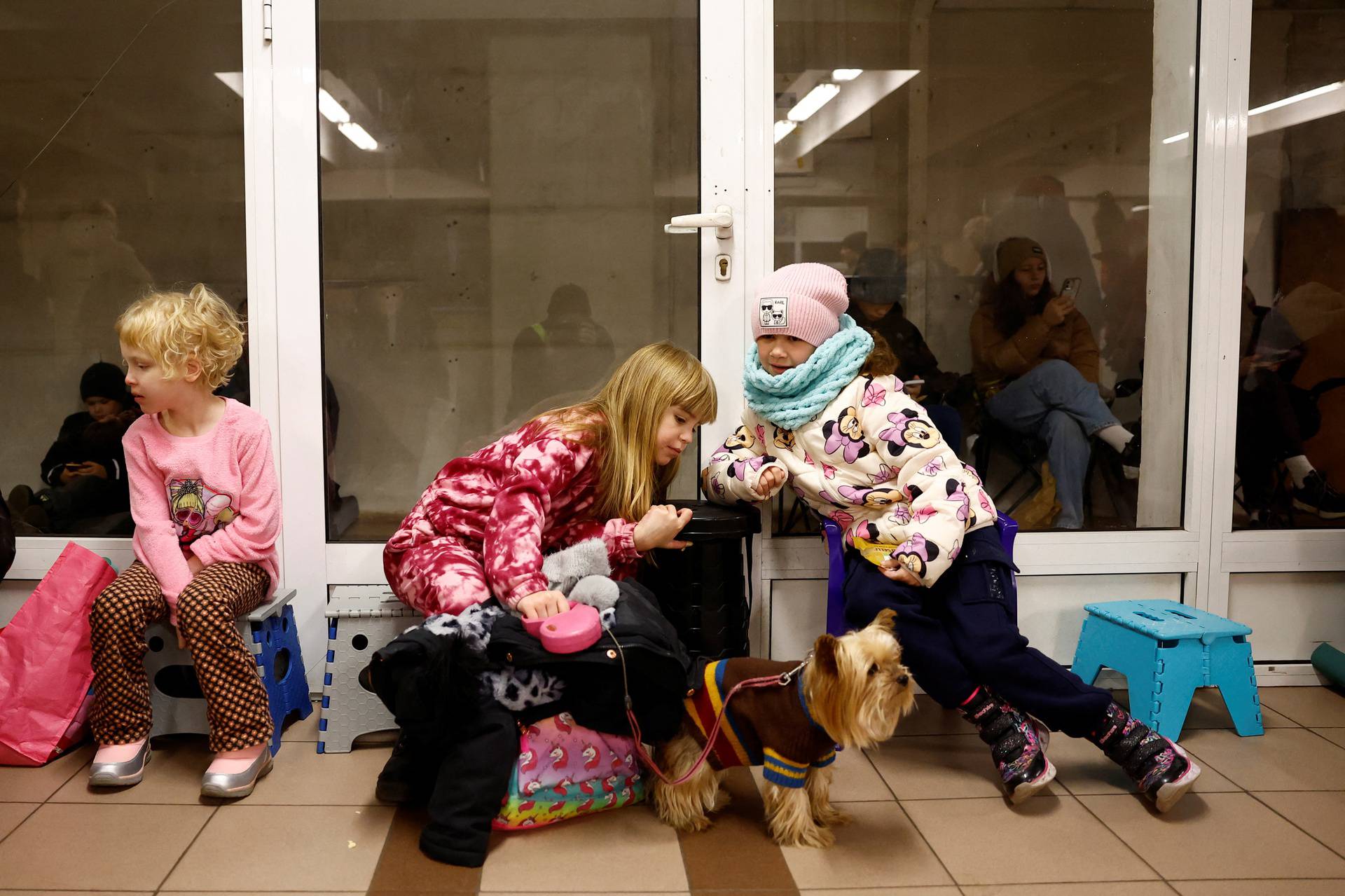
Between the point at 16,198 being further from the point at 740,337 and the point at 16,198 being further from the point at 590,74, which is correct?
the point at 740,337

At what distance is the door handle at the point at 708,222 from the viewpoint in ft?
7.48

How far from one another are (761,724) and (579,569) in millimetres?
493

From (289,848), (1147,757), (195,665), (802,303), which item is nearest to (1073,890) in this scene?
(1147,757)

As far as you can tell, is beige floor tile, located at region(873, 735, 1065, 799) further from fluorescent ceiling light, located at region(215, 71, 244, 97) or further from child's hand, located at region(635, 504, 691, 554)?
fluorescent ceiling light, located at region(215, 71, 244, 97)

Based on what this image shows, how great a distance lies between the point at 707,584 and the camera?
204 cm

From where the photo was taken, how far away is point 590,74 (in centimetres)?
238

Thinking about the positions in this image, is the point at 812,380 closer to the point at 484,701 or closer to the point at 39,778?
the point at 484,701

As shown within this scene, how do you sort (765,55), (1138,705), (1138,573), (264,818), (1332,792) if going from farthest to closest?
(1138,573) < (765,55) < (1138,705) < (1332,792) < (264,818)

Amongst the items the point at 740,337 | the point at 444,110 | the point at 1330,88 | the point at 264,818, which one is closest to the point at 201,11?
the point at 444,110

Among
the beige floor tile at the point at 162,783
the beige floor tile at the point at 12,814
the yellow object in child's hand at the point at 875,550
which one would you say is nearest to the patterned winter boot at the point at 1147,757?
the yellow object in child's hand at the point at 875,550

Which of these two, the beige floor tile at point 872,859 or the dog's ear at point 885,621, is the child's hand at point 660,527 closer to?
the dog's ear at point 885,621

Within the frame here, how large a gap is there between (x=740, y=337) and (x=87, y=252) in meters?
1.66

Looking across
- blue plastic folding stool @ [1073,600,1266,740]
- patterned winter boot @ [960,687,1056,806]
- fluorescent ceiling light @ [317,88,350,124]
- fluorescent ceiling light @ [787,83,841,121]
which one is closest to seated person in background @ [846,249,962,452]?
fluorescent ceiling light @ [787,83,841,121]

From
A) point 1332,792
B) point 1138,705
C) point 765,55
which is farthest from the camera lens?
point 765,55
